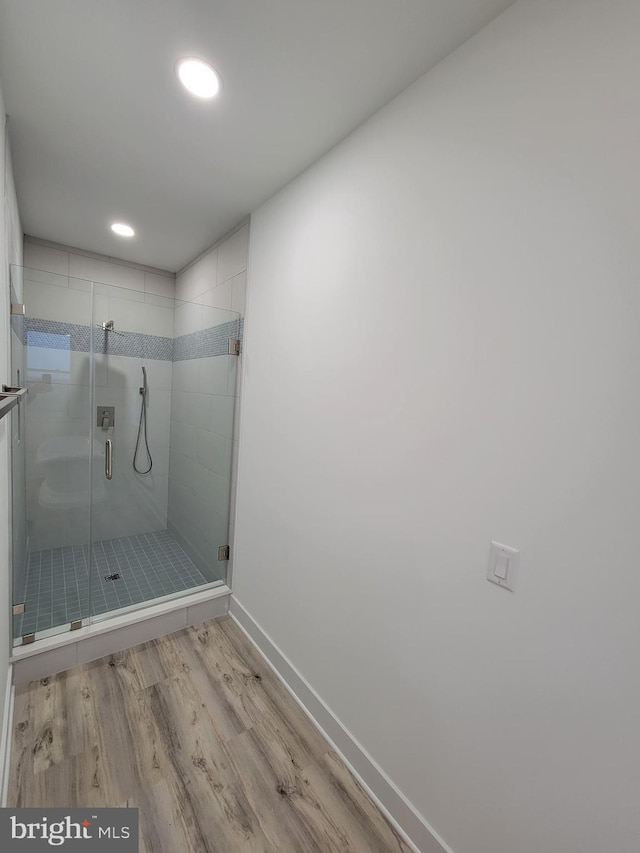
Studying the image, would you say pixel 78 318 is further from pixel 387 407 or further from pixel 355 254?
pixel 387 407

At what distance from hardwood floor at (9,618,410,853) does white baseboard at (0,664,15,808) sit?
0.10 feet

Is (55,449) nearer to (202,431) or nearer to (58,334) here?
(58,334)

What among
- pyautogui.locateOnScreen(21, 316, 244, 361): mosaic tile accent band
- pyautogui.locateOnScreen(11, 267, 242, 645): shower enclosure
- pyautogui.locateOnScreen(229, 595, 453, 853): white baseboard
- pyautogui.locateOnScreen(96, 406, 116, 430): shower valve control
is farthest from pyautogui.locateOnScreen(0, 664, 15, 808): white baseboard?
pyautogui.locateOnScreen(21, 316, 244, 361): mosaic tile accent band

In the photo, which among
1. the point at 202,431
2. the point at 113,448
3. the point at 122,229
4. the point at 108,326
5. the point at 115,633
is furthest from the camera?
the point at 202,431

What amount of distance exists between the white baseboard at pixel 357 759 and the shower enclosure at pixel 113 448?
823 mm

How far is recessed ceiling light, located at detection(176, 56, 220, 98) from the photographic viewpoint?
1.19m

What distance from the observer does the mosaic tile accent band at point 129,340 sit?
6.39 feet

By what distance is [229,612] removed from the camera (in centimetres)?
232

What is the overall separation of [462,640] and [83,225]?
330 cm

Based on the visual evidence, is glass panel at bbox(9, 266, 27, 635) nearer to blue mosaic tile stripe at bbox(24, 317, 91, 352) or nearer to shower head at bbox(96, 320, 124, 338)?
blue mosaic tile stripe at bbox(24, 317, 91, 352)

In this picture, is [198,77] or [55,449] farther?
[55,449]

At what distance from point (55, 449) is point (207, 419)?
0.94 m

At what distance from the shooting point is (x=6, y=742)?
131 centimetres

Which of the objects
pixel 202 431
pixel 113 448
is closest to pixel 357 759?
pixel 202 431
